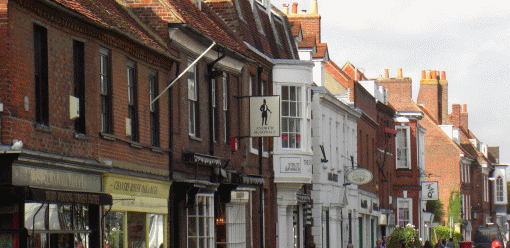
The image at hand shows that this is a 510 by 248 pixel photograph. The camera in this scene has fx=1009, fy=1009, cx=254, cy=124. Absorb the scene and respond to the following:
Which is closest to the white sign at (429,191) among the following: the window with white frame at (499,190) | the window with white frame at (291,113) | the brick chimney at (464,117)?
the window with white frame at (291,113)

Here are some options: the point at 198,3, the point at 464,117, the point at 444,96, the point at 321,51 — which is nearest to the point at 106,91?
the point at 198,3

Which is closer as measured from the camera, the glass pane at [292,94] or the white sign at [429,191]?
the glass pane at [292,94]

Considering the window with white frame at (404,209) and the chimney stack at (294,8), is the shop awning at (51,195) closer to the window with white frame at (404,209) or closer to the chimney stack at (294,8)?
the chimney stack at (294,8)

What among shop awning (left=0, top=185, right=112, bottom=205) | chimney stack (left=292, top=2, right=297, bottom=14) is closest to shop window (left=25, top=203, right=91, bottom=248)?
shop awning (left=0, top=185, right=112, bottom=205)

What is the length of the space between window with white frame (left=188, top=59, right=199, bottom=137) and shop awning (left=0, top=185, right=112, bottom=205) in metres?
7.33

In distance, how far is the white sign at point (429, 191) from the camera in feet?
201

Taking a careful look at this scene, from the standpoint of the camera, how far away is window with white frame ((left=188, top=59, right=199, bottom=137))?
24.8 metres

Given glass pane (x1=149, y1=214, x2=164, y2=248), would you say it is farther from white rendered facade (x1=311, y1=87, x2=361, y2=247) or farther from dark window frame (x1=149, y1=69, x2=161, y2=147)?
white rendered facade (x1=311, y1=87, x2=361, y2=247)

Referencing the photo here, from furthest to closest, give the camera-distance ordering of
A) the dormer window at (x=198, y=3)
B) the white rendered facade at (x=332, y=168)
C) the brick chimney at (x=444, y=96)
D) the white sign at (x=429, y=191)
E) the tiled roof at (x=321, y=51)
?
the brick chimney at (x=444, y=96) < the white sign at (x=429, y=191) < the tiled roof at (x=321, y=51) < the white rendered facade at (x=332, y=168) < the dormer window at (x=198, y=3)

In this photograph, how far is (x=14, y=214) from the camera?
15305 millimetres

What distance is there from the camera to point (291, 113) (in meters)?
33.4

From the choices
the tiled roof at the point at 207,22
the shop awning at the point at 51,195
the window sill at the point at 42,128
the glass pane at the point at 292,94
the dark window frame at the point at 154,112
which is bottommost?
the shop awning at the point at 51,195

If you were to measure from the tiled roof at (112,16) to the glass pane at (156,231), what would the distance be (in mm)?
3682

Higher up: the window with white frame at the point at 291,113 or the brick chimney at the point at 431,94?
the brick chimney at the point at 431,94
